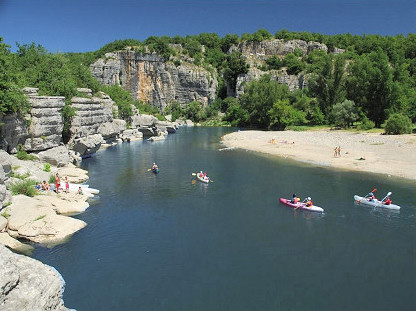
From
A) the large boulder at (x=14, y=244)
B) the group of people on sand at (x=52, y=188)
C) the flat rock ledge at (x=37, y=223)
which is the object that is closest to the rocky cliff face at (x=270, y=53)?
the group of people on sand at (x=52, y=188)

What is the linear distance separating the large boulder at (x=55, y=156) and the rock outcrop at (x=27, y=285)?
→ 29.1 metres

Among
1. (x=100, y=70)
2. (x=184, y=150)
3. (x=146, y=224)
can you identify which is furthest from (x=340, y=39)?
(x=146, y=224)

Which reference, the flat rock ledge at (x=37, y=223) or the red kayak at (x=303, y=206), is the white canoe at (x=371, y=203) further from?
the flat rock ledge at (x=37, y=223)

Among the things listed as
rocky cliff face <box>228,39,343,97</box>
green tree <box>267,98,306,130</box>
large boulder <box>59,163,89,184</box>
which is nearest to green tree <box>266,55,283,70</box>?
rocky cliff face <box>228,39,343,97</box>

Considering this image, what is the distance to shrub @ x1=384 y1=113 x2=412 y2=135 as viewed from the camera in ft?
175

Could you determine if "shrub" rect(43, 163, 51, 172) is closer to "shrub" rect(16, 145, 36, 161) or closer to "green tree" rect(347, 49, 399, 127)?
"shrub" rect(16, 145, 36, 161)

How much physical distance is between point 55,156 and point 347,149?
3775 cm

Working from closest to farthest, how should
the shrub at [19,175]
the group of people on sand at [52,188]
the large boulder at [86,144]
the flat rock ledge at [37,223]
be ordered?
the flat rock ledge at [37,223] → the shrub at [19,175] → the group of people on sand at [52,188] → the large boulder at [86,144]

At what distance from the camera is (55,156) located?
36438 millimetres

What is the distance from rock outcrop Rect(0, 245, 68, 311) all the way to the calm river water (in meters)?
6.62

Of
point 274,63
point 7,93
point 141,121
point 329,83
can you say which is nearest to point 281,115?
point 329,83

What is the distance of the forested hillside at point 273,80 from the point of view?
170 ft

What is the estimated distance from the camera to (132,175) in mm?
37469

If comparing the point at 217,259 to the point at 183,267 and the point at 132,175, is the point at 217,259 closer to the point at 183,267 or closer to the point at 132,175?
the point at 183,267
